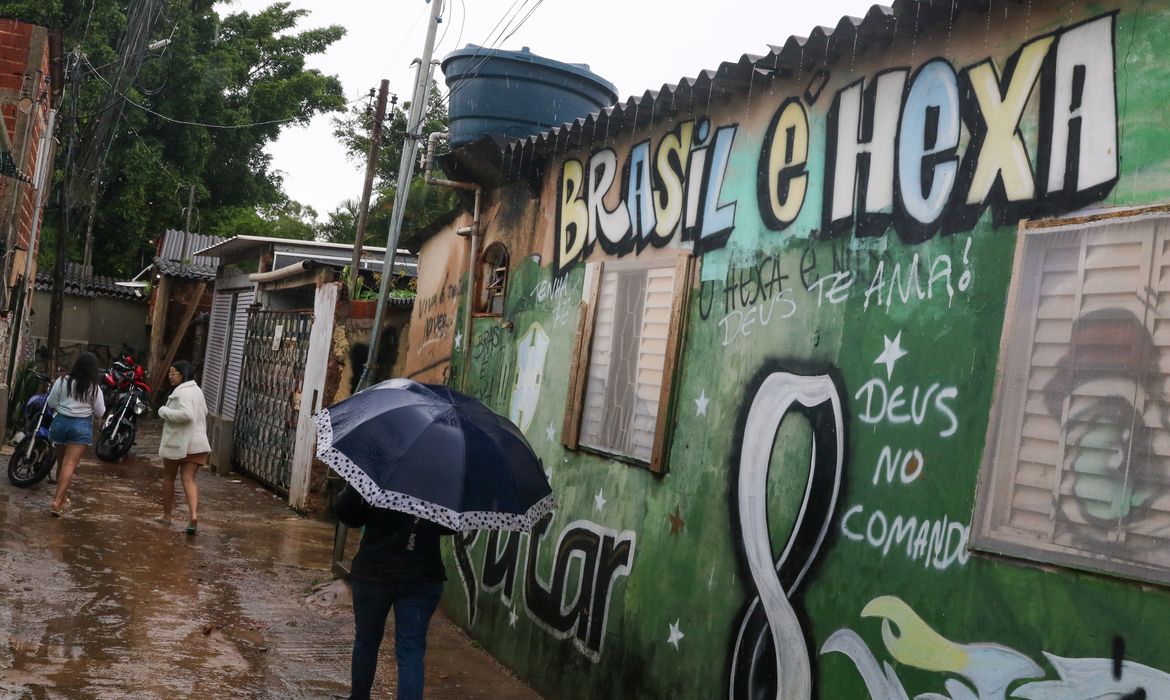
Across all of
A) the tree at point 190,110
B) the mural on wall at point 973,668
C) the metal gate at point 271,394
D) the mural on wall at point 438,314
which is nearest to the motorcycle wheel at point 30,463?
the metal gate at point 271,394

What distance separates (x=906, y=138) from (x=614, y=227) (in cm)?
263

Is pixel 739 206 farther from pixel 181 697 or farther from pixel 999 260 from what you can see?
pixel 181 697

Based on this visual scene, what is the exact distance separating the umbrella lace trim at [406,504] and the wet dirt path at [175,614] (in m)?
2.19

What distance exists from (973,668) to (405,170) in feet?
28.8

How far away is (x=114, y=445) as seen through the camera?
14984 mm

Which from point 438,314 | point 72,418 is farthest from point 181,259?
point 438,314

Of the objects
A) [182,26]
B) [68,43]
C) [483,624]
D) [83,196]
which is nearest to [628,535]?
[483,624]

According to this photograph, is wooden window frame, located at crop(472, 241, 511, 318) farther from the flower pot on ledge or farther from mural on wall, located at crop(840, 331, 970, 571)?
mural on wall, located at crop(840, 331, 970, 571)

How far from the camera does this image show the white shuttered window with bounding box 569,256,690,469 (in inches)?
235

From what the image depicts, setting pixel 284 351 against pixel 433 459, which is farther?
pixel 284 351

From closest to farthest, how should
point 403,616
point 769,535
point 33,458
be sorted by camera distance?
point 769,535
point 403,616
point 33,458

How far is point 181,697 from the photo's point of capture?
5879 mm

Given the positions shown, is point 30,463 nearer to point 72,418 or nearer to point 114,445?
point 72,418

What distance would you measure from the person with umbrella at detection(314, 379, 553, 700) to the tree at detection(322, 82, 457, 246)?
59.8 ft
